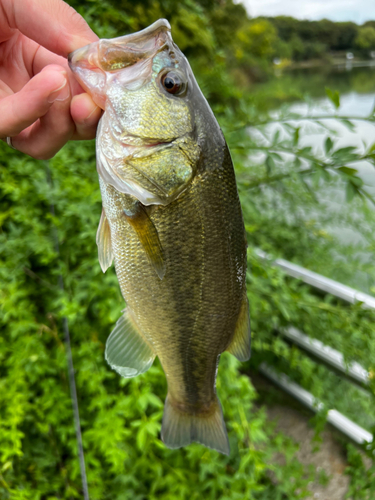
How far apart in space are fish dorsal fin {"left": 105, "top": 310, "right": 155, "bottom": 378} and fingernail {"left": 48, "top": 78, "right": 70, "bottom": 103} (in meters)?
0.64

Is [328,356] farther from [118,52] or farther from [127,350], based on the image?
[118,52]

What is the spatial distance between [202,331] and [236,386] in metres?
0.78

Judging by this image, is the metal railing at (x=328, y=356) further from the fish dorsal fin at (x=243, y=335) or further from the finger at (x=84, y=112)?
the finger at (x=84, y=112)

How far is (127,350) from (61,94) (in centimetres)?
76

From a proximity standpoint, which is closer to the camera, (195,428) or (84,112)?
(84,112)

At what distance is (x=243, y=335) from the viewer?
1.08 m

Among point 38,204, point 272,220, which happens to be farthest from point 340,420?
point 38,204

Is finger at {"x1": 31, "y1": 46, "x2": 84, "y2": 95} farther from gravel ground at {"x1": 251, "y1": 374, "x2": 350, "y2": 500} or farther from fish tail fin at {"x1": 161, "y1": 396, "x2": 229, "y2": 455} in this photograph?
gravel ground at {"x1": 251, "y1": 374, "x2": 350, "y2": 500}

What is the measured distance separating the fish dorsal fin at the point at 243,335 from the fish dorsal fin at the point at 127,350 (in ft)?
0.90

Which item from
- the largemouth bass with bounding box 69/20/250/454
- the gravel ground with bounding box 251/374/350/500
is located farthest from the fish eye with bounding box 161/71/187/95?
the gravel ground with bounding box 251/374/350/500

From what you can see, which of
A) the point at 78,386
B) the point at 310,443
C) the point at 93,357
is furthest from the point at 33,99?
the point at 310,443

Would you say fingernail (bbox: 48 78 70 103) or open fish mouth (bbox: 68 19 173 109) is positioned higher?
open fish mouth (bbox: 68 19 173 109)

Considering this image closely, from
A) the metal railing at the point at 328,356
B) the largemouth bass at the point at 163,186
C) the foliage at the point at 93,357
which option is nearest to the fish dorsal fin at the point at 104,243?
the largemouth bass at the point at 163,186

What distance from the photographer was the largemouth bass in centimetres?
90
